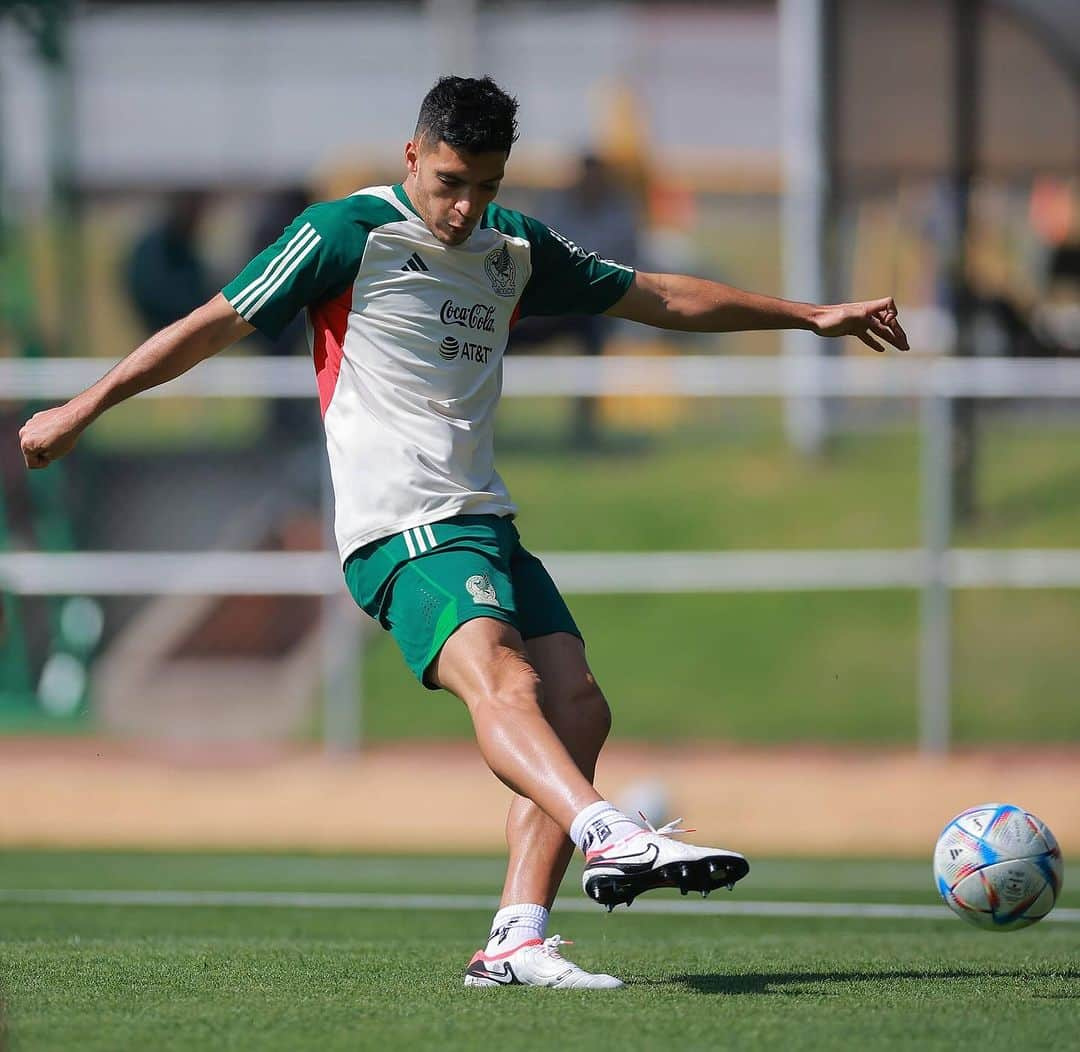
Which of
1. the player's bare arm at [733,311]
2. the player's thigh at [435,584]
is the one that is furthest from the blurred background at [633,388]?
the player's thigh at [435,584]

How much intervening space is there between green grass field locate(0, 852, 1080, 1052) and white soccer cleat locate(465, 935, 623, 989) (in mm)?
87

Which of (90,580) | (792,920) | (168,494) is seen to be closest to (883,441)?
(168,494)

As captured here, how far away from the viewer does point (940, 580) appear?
12.4 m

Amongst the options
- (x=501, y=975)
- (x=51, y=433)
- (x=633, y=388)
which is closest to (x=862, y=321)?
(x=501, y=975)

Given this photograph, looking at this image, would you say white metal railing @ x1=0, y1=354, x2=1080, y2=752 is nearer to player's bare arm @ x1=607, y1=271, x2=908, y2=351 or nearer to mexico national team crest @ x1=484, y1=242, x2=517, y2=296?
player's bare arm @ x1=607, y1=271, x2=908, y2=351

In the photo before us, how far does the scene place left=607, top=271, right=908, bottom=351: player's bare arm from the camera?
5.53 m

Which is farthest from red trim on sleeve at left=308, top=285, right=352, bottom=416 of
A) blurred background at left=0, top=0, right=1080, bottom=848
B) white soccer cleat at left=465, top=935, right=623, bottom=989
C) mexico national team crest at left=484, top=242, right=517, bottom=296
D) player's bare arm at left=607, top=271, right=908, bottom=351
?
blurred background at left=0, top=0, right=1080, bottom=848

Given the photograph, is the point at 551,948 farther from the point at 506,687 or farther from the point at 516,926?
the point at 506,687

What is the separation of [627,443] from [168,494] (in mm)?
4745

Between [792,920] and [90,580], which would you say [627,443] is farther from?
[792,920]

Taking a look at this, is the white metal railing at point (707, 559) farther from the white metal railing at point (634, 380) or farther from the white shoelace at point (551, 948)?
the white shoelace at point (551, 948)

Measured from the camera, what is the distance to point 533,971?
4863 millimetres

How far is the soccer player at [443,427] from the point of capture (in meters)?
4.81

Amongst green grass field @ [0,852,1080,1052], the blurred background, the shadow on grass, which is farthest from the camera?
the blurred background
